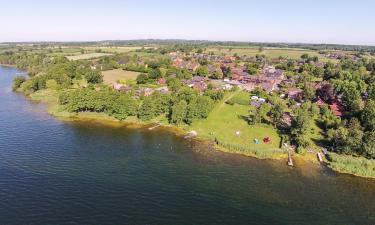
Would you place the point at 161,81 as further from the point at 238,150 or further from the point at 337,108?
the point at 238,150

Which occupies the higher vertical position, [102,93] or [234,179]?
[102,93]

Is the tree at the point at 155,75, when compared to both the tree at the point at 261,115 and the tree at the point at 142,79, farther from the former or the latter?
the tree at the point at 261,115

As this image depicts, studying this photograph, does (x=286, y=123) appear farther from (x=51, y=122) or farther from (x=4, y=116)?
(x=4, y=116)

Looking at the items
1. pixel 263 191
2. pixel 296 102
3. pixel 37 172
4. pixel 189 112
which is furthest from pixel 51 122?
pixel 296 102

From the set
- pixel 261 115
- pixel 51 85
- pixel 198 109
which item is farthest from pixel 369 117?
pixel 51 85

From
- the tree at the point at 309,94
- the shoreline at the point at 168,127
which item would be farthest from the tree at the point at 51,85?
the tree at the point at 309,94
